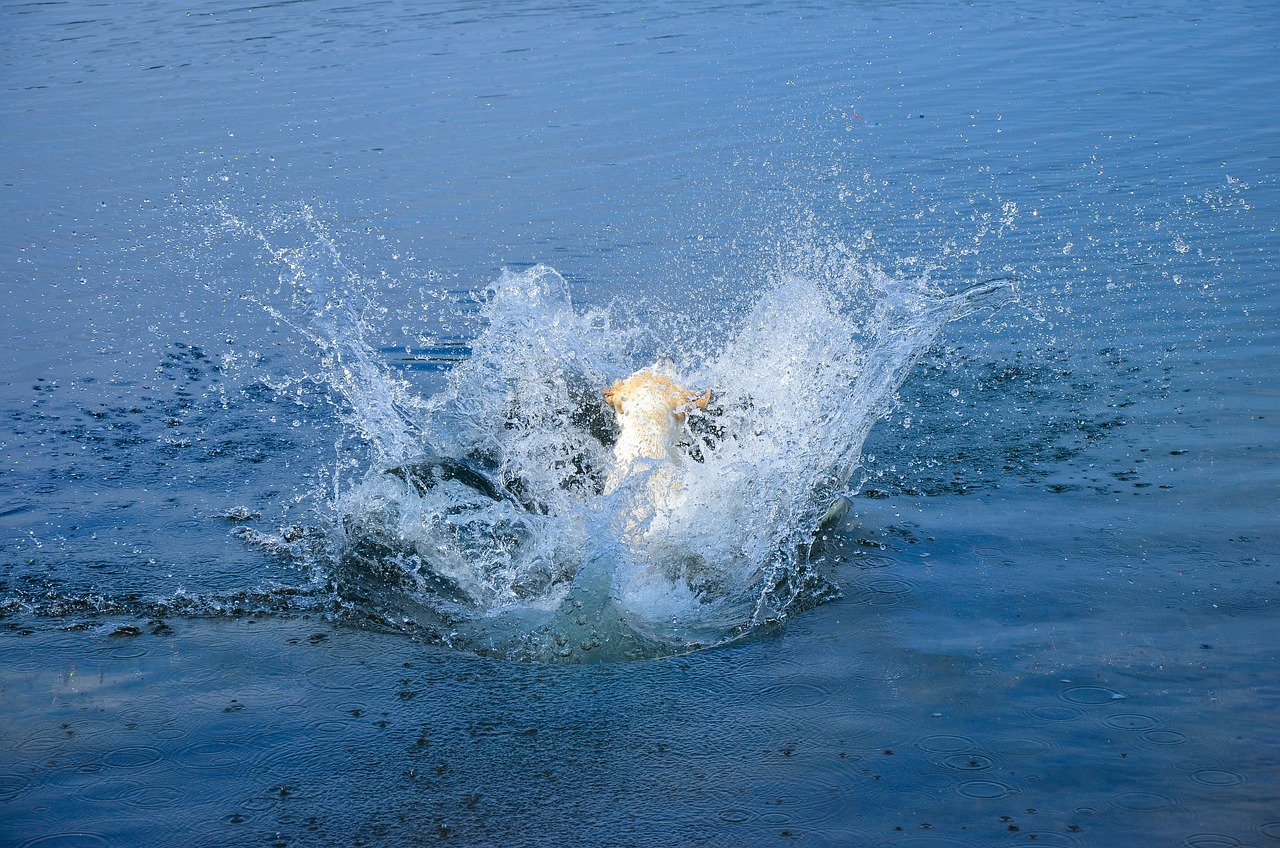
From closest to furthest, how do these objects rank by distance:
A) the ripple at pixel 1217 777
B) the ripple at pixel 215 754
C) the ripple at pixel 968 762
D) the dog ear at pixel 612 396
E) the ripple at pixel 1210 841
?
the ripple at pixel 1210 841
the ripple at pixel 1217 777
the ripple at pixel 968 762
the ripple at pixel 215 754
the dog ear at pixel 612 396

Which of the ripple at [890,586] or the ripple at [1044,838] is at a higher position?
the ripple at [890,586]

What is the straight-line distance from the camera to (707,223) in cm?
1225

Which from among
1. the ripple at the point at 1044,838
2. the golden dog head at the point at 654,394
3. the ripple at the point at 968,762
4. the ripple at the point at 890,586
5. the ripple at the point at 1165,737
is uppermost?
the golden dog head at the point at 654,394

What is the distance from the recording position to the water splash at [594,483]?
6004 mm

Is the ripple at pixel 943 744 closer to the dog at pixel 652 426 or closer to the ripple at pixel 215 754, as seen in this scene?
the dog at pixel 652 426

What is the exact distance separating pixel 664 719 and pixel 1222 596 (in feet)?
9.68

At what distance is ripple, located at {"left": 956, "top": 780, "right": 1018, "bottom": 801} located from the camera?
460 centimetres

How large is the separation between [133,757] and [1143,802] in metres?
4.12

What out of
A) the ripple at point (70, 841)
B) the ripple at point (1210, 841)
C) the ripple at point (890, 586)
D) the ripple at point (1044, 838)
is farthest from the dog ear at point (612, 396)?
the ripple at point (1210, 841)

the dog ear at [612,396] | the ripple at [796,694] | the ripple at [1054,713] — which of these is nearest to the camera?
the ripple at [1054,713]

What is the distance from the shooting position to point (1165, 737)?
4867mm

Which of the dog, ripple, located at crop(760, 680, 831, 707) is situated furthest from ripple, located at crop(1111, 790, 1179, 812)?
the dog

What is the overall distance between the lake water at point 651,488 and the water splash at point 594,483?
0.10ft

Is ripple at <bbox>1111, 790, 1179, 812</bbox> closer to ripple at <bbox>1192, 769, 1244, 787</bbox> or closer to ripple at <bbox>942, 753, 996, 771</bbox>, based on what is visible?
ripple at <bbox>1192, 769, 1244, 787</bbox>
